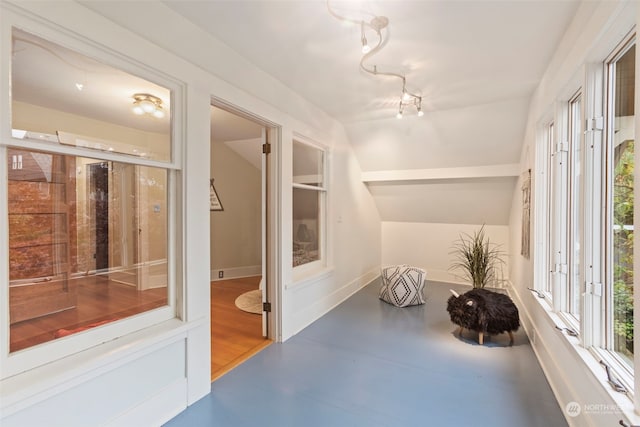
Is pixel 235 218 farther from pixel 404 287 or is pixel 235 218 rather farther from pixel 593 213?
pixel 593 213

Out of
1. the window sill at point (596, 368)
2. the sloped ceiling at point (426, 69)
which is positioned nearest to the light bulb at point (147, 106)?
the sloped ceiling at point (426, 69)

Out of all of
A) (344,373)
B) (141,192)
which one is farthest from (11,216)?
(344,373)

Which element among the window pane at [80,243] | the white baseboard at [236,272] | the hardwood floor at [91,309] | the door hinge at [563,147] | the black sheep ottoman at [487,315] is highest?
Result: the door hinge at [563,147]

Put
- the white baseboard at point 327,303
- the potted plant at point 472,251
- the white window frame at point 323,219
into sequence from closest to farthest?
the white baseboard at point 327,303 → the white window frame at point 323,219 → the potted plant at point 472,251

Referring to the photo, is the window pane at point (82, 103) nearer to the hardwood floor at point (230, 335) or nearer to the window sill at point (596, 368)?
the hardwood floor at point (230, 335)

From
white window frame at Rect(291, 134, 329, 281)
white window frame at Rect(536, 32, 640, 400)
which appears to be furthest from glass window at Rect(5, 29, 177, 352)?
white window frame at Rect(536, 32, 640, 400)

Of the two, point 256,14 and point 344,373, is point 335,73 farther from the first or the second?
point 344,373

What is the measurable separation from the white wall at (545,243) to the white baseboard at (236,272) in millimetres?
4480

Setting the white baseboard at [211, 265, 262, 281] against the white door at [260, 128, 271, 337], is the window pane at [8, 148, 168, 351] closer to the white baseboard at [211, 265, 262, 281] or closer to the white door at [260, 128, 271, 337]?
the white door at [260, 128, 271, 337]

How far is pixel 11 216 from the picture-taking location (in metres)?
1.29

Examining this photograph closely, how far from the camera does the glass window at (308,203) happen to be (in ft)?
10.9

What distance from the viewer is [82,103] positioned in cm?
154

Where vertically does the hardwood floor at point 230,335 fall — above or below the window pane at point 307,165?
below

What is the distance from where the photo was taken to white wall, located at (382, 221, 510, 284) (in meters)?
4.94
